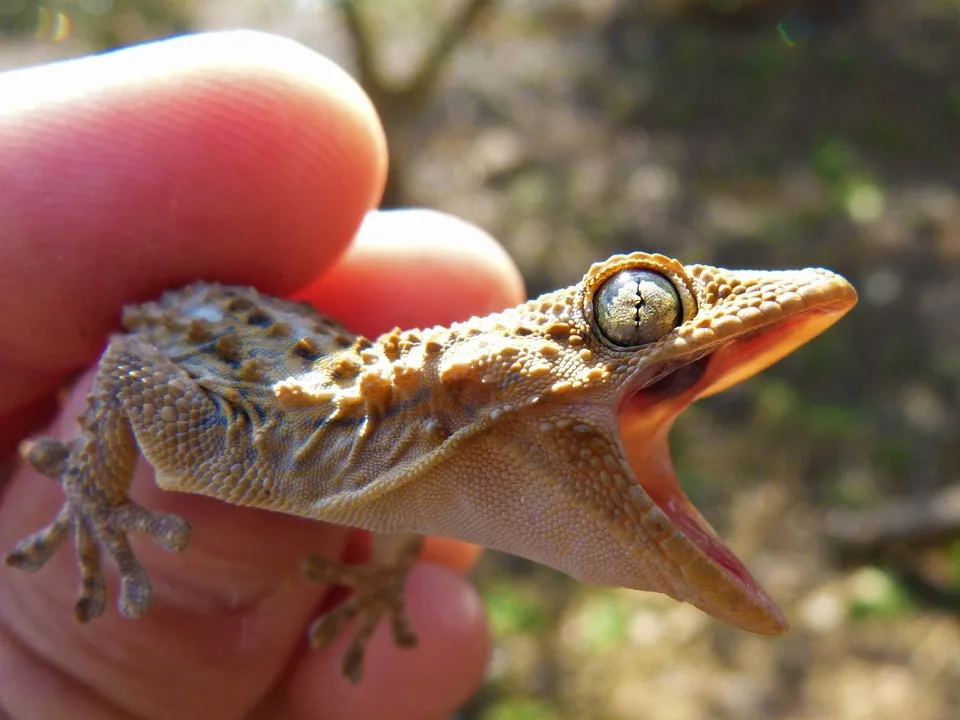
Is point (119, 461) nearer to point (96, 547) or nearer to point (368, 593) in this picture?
point (96, 547)

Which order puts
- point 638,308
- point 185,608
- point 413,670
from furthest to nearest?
point 413,670 → point 185,608 → point 638,308

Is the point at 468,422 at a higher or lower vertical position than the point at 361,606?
higher

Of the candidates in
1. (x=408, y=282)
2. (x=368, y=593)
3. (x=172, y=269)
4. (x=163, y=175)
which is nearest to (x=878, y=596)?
(x=368, y=593)

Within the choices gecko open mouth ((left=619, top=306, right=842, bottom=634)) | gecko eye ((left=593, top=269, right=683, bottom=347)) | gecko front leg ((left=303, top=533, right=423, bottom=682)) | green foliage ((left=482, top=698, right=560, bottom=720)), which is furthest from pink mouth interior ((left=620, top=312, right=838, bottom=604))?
green foliage ((left=482, top=698, right=560, bottom=720))

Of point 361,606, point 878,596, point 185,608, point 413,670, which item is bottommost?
point 878,596

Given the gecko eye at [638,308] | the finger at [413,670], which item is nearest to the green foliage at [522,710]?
the finger at [413,670]

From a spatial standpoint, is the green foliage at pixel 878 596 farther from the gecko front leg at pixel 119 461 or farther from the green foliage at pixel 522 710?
the gecko front leg at pixel 119 461
